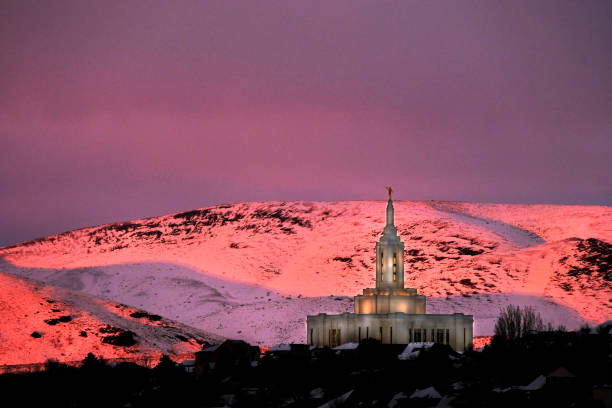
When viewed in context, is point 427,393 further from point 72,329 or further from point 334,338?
point 72,329

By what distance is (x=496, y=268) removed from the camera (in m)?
183

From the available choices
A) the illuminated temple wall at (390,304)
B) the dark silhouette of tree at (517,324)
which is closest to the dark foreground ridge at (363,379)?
the illuminated temple wall at (390,304)

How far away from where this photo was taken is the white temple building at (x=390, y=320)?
111688 millimetres

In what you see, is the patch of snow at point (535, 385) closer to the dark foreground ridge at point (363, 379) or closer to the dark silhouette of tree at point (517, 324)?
the dark foreground ridge at point (363, 379)

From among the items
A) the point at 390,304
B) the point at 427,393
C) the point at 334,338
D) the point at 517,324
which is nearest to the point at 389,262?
the point at 390,304

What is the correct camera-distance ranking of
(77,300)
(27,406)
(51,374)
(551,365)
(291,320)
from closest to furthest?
(551,365), (27,406), (51,374), (77,300), (291,320)

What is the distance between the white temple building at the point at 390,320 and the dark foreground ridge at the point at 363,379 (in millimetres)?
8205

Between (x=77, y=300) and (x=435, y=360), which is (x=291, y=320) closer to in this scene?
(x=77, y=300)

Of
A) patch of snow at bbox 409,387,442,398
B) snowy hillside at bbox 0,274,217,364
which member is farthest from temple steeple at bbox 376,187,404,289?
patch of snow at bbox 409,387,442,398

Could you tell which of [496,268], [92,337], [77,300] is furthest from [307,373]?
[496,268]

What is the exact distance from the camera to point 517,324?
428 feet

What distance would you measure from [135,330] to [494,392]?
7613 centimetres

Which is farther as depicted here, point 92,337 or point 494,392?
point 92,337

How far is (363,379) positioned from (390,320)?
2891 cm
